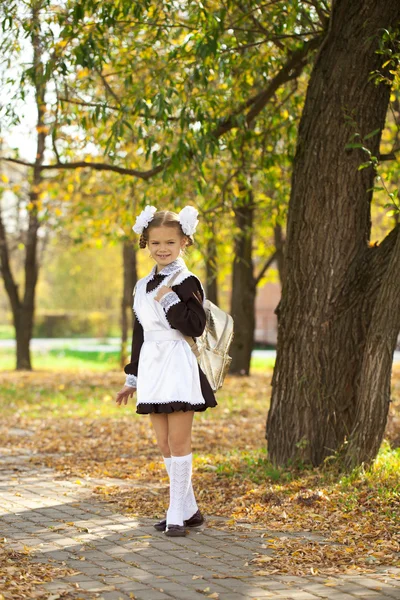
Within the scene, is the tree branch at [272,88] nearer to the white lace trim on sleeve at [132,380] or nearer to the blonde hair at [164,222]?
the blonde hair at [164,222]

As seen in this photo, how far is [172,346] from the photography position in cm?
545

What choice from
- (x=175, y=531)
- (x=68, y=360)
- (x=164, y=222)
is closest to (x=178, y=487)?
(x=175, y=531)

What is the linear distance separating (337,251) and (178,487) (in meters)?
2.55

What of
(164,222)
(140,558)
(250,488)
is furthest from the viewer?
(250,488)

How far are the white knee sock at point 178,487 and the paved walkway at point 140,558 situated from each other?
0.44ft

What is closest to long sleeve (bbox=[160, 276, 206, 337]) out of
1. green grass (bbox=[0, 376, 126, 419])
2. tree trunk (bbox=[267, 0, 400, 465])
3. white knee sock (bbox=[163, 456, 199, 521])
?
white knee sock (bbox=[163, 456, 199, 521])

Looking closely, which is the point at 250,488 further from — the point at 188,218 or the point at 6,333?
the point at 6,333

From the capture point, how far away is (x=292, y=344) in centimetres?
730

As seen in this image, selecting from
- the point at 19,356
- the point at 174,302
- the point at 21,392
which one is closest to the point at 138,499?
the point at 174,302

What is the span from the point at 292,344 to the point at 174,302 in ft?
7.09

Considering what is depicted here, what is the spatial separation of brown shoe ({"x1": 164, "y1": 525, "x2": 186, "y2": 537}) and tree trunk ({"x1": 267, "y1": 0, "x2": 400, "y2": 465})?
196 centimetres

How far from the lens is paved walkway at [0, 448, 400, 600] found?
4262 millimetres

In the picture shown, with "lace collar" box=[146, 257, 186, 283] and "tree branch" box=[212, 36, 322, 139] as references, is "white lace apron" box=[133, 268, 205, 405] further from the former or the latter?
"tree branch" box=[212, 36, 322, 139]

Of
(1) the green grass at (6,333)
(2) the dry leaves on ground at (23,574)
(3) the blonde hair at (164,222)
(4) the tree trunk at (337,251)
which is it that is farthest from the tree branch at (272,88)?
(1) the green grass at (6,333)
